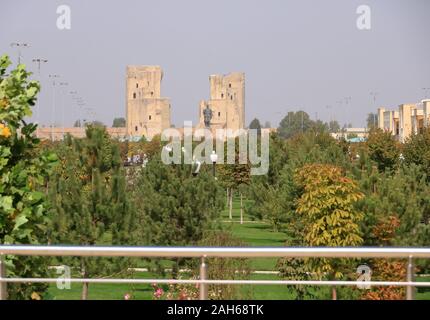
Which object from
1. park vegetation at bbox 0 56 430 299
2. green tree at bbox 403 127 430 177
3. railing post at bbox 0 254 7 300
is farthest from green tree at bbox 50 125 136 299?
green tree at bbox 403 127 430 177

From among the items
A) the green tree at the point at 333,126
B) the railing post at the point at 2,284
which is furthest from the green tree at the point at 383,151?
the green tree at the point at 333,126

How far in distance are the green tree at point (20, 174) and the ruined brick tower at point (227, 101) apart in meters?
124

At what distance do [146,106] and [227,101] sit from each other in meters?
12.5

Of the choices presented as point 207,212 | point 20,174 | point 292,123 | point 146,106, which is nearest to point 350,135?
point 146,106

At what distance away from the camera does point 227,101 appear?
142m

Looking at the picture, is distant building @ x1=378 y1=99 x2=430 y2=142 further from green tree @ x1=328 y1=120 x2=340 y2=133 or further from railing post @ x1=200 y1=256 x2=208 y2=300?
railing post @ x1=200 y1=256 x2=208 y2=300

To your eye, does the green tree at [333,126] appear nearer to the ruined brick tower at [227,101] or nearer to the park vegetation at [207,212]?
the ruined brick tower at [227,101]

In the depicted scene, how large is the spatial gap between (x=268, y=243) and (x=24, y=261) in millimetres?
27797

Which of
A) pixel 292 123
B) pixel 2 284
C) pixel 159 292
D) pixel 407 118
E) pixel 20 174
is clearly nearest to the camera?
pixel 2 284

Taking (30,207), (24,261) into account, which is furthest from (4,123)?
(24,261)

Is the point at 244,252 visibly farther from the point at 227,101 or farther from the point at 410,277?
the point at 227,101

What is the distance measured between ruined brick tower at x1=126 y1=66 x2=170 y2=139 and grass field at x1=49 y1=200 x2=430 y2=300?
7448cm
